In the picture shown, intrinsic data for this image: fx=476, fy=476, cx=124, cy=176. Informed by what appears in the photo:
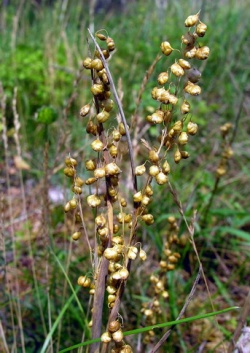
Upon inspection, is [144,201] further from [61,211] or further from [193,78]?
[61,211]

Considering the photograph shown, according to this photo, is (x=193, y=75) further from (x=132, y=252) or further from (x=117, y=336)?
(x=117, y=336)

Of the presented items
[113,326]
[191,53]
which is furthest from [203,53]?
[113,326]

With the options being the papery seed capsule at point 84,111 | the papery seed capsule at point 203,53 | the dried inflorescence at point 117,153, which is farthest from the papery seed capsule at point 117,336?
the papery seed capsule at point 203,53

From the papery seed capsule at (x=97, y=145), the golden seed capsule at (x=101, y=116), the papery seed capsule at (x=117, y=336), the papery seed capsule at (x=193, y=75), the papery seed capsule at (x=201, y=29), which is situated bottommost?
the papery seed capsule at (x=117, y=336)

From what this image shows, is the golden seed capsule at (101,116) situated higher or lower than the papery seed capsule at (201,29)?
lower

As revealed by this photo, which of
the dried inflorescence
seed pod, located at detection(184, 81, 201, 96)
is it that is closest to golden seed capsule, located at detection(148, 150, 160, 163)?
the dried inflorescence

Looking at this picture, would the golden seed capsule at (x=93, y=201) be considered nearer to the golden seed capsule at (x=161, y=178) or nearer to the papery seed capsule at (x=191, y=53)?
the golden seed capsule at (x=161, y=178)
